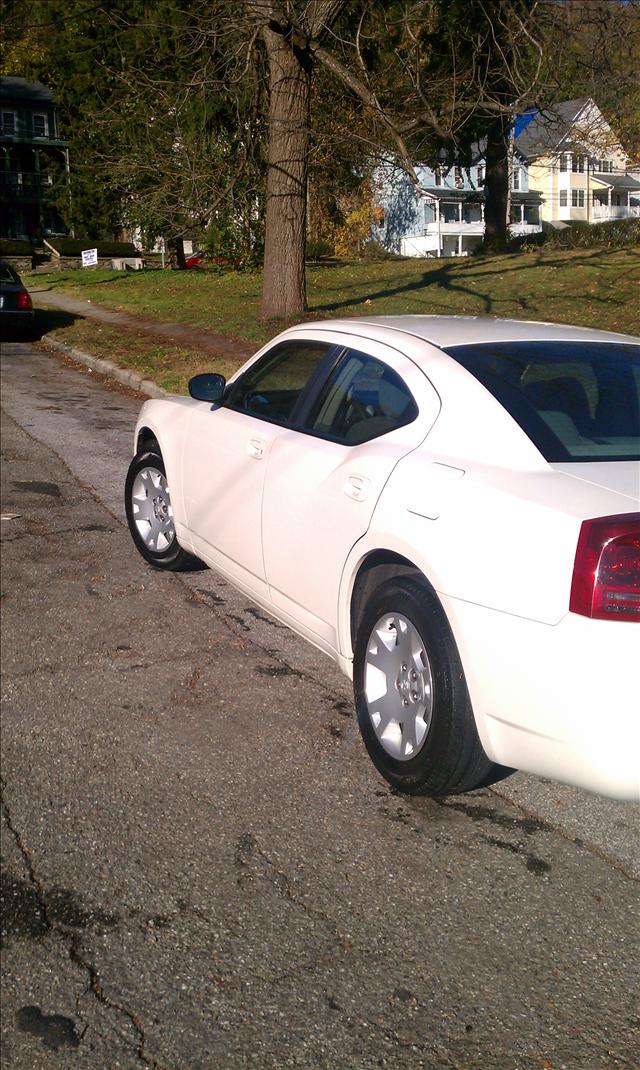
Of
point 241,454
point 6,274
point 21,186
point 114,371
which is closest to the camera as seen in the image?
point 241,454

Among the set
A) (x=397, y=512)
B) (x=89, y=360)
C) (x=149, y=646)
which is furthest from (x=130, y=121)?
(x=397, y=512)

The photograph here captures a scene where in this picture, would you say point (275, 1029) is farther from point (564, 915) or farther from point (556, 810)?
point (556, 810)

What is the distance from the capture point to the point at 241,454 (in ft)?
17.4

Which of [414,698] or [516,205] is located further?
[516,205]

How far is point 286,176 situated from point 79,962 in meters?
16.4

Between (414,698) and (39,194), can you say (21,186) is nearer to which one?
(39,194)

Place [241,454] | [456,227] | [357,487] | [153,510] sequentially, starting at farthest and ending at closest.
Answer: [456,227] → [153,510] → [241,454] → [357,487]

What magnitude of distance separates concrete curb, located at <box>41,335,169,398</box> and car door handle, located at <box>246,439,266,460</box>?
7956 millimetres

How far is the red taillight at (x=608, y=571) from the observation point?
3.11 meters

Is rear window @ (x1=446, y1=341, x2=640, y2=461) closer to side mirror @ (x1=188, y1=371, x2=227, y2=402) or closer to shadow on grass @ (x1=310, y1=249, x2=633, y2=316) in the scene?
side mirror @ (x1=188, y1=371, x2=227, y2=402)

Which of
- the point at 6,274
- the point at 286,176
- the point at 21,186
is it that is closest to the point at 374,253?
the point at 6,274

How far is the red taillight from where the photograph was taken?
3.11 meters

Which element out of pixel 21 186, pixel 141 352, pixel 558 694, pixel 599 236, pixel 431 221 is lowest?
pixel 558 694

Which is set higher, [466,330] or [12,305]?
[12,305]
